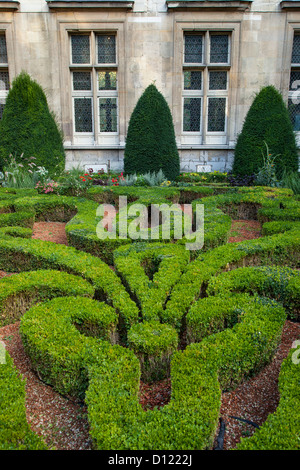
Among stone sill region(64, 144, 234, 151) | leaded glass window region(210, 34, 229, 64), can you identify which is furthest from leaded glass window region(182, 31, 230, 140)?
stone sill region(64, 144, 234, 151)

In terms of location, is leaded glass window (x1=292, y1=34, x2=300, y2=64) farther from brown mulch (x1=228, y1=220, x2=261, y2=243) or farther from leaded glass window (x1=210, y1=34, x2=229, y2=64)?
brown mulch (x1=228, y1=220, x2=261, y2=243)

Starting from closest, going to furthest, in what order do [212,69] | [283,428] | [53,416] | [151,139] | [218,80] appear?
[283,428] < [53,416] < [151,139] < [212,69] < [218,80]

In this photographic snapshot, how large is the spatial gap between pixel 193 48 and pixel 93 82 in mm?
3031

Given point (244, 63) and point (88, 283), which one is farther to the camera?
point (244, 63)

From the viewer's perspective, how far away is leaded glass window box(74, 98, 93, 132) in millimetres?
10477

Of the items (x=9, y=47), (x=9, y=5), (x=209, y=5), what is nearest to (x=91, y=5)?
(x=9, y=5)

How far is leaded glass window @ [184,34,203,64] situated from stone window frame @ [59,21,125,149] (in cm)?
188

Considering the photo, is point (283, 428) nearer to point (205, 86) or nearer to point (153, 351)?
point (153, 351)

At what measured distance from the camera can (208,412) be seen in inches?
61.8

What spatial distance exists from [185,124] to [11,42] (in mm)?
5303

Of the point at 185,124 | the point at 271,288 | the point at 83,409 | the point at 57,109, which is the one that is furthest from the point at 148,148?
the point at 83,409

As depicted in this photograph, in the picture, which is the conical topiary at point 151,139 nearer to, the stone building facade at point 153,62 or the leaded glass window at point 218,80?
the stone building facade at point 153,62

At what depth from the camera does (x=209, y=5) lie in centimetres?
941
